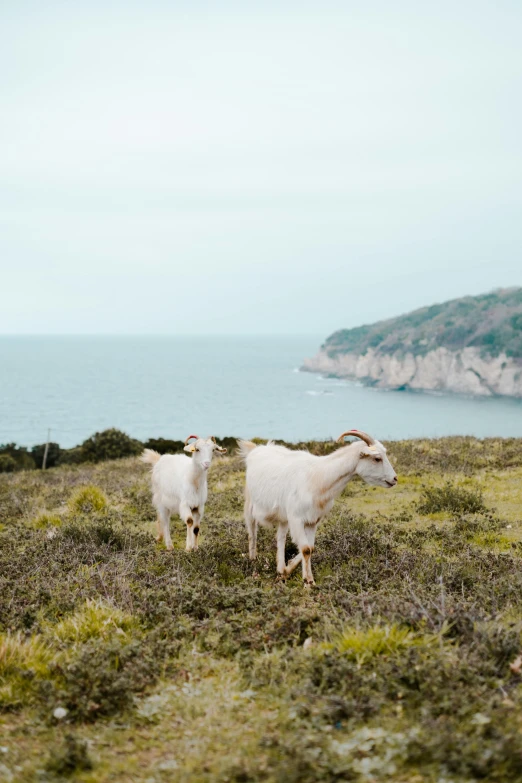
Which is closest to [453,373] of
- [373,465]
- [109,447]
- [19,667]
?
[109,447]

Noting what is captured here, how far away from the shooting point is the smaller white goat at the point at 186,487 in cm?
1133

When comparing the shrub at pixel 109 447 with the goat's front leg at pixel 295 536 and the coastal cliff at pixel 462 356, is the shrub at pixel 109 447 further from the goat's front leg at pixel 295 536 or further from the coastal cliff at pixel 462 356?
the coastal cliff at pixel 462 356

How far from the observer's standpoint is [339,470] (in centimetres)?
923

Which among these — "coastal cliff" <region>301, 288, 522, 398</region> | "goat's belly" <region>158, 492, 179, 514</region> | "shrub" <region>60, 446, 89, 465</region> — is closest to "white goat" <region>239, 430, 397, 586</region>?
"goat's belly" <region>158, 492, 179, 514</region>

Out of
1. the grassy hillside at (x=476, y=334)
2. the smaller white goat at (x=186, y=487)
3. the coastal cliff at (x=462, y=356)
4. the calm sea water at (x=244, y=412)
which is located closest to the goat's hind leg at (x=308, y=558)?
the smaller white goat at (x=186, y=487)

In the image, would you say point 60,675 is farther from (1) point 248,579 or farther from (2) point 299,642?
(1) point 248,579

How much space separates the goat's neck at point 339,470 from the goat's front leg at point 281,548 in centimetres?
114

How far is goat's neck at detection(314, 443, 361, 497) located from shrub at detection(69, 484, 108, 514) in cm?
775

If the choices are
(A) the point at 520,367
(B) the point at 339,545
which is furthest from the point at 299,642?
(A) the point at 520,367

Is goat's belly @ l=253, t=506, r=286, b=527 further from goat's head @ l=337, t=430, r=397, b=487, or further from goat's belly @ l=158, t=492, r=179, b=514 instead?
goat's belly @ l=158, t=492, r=179, b=514

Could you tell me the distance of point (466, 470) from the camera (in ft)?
59.6

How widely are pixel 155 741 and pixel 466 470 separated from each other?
48.3 feet

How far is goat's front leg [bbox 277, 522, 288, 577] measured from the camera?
9.68 m

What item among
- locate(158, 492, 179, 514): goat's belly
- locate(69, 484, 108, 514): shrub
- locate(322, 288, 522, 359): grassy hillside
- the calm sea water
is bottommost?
the calm sea water
